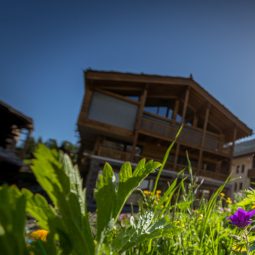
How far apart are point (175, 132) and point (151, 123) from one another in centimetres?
159

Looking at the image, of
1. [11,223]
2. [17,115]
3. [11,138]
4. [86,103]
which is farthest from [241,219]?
[11,138]

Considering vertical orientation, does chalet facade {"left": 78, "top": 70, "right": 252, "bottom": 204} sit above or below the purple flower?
above

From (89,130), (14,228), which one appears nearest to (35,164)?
(14,228)

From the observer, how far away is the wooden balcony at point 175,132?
1488 centimetres

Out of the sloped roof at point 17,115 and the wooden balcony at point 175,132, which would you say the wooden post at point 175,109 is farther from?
the sloped roof at point 17,115

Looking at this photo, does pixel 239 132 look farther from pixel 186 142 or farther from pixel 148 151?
pixel 148 151

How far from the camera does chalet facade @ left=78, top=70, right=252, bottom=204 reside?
45.0 feet

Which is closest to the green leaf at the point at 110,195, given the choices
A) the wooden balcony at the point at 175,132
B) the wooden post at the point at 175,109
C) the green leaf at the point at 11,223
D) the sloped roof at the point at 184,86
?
the green leaf at the point at 11,223

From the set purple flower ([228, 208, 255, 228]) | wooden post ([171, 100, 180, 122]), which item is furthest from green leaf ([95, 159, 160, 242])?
wooden post ([171, 100, 180, 122])

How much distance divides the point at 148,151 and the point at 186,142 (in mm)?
2283

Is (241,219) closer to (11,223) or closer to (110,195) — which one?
(110,195)

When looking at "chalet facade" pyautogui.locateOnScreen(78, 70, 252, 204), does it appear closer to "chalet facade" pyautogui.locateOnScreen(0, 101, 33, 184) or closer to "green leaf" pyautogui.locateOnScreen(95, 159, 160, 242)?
"chalet facade" pyautogui.locateOnScreen(0, 101, 33, 184)

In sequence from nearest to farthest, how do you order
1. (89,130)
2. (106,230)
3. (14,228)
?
(14,228)
(106,230)
(89,130)

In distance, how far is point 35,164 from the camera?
306 mm
